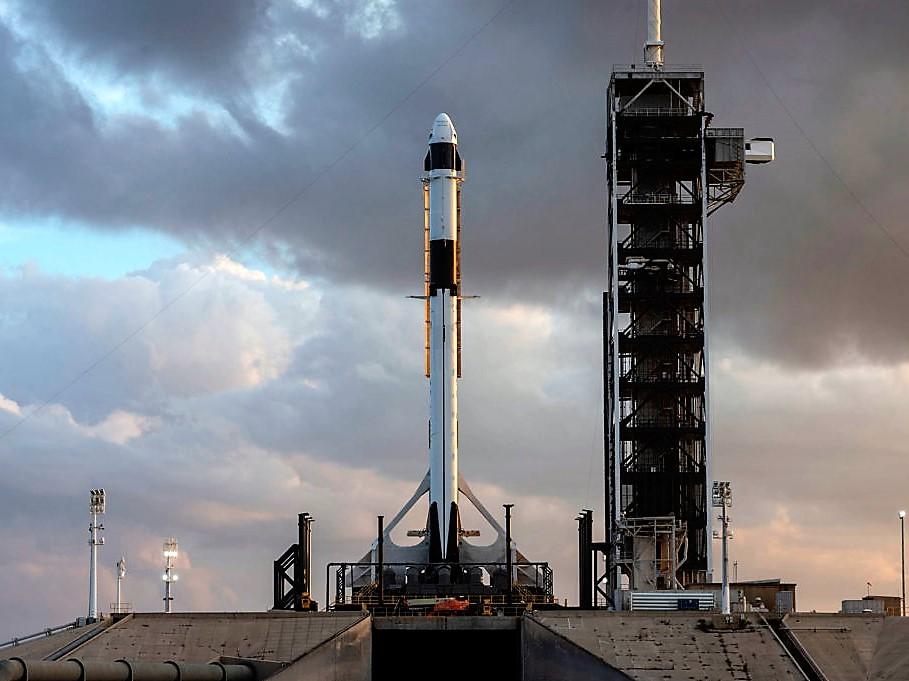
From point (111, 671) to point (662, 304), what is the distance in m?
61.2

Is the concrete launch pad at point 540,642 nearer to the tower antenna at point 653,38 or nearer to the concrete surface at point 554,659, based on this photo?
the concrete surface at point 554,659

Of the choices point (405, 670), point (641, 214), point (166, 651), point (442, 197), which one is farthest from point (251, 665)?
point (641, 214)

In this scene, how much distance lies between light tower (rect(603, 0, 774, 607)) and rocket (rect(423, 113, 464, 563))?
11.1 m

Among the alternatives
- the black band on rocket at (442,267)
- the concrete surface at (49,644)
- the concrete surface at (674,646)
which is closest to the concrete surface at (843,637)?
the concrete surface at (674,646)

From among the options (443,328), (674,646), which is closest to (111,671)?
(674,646)

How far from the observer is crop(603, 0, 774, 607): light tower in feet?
353

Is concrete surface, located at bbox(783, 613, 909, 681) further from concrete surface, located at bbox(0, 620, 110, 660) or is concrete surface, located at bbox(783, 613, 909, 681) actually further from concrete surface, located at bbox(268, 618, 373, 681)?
concrete surface, located at bbox(0, 620, 110, 660)

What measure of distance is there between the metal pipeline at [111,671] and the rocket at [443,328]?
3547 cm

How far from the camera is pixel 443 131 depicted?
346ft

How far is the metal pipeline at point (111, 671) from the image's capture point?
49.2 m

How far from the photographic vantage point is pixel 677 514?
108 meters

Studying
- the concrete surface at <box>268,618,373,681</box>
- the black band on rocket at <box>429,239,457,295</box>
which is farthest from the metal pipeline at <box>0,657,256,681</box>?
the black band on rocket at <box>429,239,457,295</box>

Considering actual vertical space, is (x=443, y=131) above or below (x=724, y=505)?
above

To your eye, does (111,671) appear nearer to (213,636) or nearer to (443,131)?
(213,636)
